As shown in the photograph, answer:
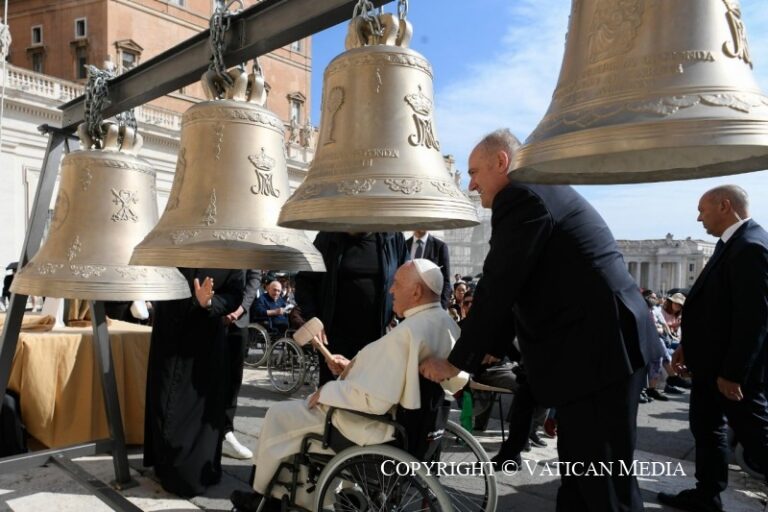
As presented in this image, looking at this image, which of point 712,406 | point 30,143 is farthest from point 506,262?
point 30,143

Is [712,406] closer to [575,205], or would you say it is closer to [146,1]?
[575,205]

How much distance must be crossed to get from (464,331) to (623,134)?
3.95ft

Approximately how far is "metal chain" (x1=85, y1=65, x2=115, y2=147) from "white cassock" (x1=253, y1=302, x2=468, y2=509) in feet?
5.36

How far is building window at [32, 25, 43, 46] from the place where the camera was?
28406mm

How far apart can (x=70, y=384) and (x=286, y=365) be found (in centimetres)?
384

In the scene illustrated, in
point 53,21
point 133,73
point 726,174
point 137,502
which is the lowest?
point 137,502

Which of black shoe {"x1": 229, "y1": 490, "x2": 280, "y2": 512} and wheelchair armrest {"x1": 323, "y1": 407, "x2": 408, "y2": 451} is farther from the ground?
wheelchair armrest {"x1": 323, "y1": 407, "x2": 408, "y2": 451}

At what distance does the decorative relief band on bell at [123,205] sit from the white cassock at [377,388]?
120cm

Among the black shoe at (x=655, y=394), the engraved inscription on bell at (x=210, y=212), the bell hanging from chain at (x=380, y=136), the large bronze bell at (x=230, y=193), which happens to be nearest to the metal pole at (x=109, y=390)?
the large bronze bell at (x=230, y=193)

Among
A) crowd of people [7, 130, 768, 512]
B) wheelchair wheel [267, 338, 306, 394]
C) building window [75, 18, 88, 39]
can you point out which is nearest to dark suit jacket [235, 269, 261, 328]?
crowd of people [7, 130, 768, 512]

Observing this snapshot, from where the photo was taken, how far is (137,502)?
3.25 m

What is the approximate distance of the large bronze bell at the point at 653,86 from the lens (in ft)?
2.87

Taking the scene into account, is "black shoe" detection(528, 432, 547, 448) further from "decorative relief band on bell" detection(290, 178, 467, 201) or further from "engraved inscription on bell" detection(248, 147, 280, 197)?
"decorative relief band on bell" detection(290, 178, 467, 201)

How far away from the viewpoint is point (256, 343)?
392 inches
